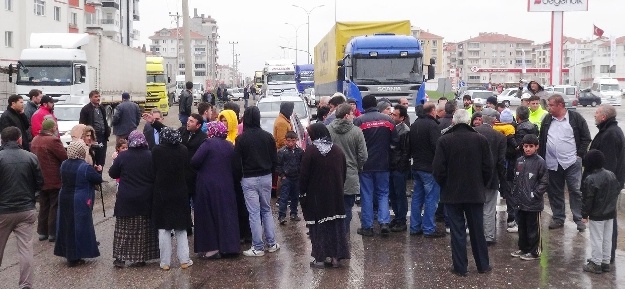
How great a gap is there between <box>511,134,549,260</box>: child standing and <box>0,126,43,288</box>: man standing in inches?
224

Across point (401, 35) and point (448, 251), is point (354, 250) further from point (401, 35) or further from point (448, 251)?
point (401, 35)

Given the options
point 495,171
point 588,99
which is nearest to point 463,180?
point 495,171

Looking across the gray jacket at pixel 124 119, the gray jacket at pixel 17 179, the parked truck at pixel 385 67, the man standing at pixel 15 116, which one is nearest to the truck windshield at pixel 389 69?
the parked truck at pixel 385 67

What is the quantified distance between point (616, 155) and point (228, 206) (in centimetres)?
498

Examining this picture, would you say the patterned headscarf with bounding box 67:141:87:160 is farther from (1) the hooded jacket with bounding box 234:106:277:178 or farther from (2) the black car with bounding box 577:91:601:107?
(2) the black car with bounding box 577:91:601:107

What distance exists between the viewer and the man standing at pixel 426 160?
10.2 meters

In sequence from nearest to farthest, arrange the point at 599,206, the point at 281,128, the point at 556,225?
1. the point at 599,206
2. the point at 556,225
3. the point at 281,128

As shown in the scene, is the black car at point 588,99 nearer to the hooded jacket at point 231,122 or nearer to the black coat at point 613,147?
the black coat at point 613,147

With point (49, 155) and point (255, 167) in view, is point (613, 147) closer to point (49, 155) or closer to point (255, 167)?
point (255, 167)

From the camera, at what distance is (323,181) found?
847 cm

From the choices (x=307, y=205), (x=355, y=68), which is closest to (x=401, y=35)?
(x=355, y=68)

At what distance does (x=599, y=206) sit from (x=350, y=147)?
3106 mm

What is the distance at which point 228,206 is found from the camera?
9.11 meters

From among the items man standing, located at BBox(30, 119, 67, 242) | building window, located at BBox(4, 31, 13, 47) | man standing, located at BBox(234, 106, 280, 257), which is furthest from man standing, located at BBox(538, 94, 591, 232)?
building window, located at BBox(4, 31, 13, 47)
